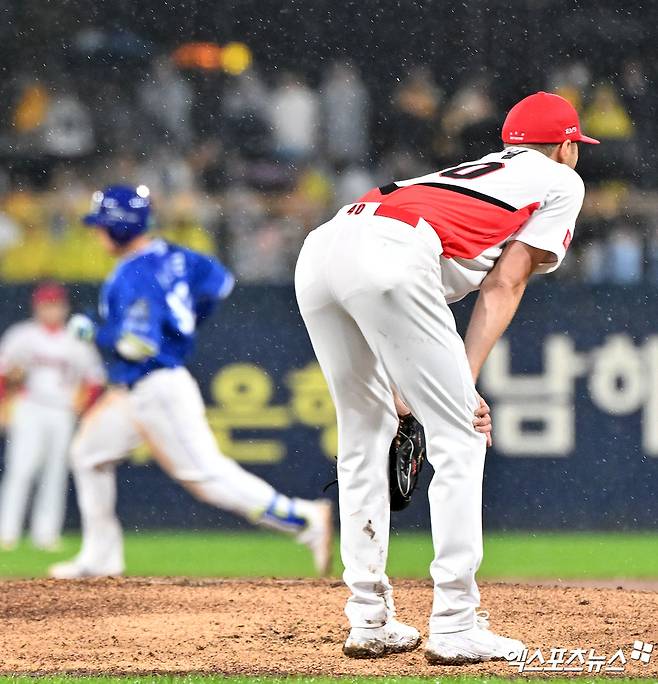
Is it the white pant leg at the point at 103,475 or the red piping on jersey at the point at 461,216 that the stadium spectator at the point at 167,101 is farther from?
the red piping on jersey at the point at 461,216

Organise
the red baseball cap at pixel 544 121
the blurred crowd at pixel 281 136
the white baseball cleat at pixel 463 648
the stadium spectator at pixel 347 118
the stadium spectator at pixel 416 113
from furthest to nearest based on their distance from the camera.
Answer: the stadium spectator at pixel 347 118, the stadium spectator at pixel 416 113, the blurred crowd at pixel 281 136, the red baseball cap at pixel 544 121, the white baseball cleat at pixel 463 648

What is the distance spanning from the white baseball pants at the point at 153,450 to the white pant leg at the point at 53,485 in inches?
58.7

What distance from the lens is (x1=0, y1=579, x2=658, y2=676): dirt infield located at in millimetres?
4258

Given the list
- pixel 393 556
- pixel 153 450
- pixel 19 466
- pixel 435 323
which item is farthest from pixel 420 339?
pixel 19 466

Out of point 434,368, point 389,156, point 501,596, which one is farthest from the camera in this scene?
point 389,156

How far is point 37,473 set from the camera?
340 inches

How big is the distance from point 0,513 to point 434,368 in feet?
17.5

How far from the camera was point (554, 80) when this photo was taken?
10570 mm

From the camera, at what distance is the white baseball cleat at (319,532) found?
6926mm

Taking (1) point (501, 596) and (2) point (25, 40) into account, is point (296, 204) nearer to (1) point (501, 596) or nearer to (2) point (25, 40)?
(2) point (25, 40)

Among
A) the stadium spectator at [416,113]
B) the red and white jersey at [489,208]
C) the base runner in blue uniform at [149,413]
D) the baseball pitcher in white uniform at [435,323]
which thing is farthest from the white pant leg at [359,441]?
the stadium spectator at [416,113]

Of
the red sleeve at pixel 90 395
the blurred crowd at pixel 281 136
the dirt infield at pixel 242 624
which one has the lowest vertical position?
the dirt infield at pixel 242 624

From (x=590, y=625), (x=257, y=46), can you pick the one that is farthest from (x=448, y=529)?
(x=257, y=46)

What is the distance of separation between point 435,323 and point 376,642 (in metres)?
0.99
